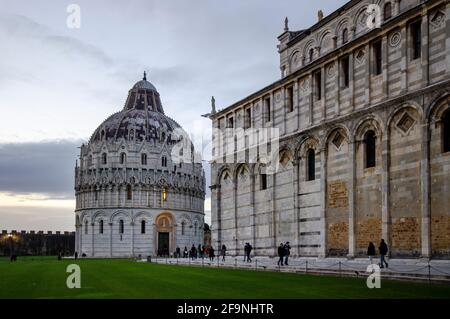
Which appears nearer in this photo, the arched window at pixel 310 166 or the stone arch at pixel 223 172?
the arched window at pixel 310 166

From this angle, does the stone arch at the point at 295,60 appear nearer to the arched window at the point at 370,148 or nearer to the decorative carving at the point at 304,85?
the decorative carving at the point at 304,85

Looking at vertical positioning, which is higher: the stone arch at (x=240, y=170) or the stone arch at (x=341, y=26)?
the stone arch at (x=341, y=26)

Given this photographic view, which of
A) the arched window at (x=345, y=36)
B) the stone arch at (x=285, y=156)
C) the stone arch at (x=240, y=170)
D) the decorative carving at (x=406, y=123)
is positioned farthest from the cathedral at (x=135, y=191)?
the decorative carving at (x=406, y=123)

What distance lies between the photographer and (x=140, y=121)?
105562mm

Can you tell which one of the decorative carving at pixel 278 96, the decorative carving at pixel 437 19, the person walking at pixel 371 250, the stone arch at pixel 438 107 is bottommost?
the person walking at pixel 371 250

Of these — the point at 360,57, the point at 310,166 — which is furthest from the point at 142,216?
the point at 360,57

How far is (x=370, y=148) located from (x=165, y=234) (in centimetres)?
7348

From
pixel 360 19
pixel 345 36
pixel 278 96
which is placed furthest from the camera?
pixel 278 96

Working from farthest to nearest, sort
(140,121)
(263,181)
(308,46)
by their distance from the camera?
(140,121) → (263,181) → (308,46)

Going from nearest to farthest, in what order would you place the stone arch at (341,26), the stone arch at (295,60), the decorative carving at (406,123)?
the decorative carving at (406,123) < the stone arch at (341,26) < the stone arch at (295,60)

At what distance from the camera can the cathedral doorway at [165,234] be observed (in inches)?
3967

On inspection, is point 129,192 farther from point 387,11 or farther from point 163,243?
point 387,11

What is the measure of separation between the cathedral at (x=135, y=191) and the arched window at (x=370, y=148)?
69563 millimetres
